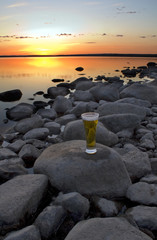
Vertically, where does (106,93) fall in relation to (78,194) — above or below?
above

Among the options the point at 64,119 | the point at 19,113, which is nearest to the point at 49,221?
the point at 64,119

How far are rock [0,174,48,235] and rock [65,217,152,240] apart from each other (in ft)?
2.07

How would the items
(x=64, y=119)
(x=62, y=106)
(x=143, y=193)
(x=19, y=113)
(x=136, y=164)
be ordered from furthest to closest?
(x=62, y=106) < (x=19, y=113) < (x=64, y=119) < (x=136, y=164) < (x=143, y=193)

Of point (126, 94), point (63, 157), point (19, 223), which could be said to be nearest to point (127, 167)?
point (63, 157)

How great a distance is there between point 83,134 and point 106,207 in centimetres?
221

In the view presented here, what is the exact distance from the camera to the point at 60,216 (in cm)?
259

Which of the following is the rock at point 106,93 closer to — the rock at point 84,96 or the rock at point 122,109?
the rock at point 84,96

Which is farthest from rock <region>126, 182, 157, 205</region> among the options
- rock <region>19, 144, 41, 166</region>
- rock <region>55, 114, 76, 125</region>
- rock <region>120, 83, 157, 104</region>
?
rock <region>120, 83, 157, 104</region>

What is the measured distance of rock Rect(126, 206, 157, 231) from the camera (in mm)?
2521

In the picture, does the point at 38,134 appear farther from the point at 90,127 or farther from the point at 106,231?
the point at 106,231

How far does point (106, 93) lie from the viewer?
10.0 m

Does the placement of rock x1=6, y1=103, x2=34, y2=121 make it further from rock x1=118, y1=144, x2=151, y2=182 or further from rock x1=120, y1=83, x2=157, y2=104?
rock x1=118, y1=144, x2=151, y2=182

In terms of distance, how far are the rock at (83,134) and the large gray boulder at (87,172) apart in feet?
4.41

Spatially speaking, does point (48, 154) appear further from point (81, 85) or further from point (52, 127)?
point (81, 85)
